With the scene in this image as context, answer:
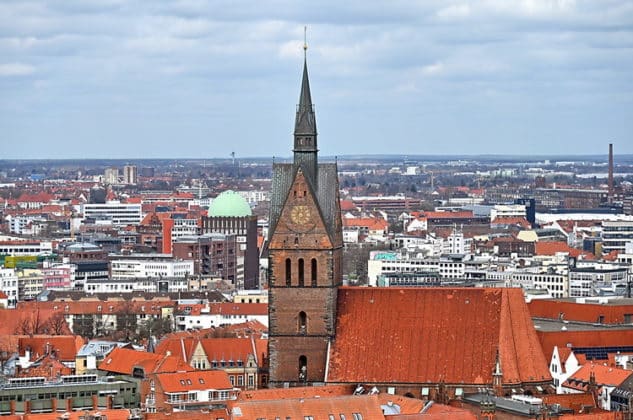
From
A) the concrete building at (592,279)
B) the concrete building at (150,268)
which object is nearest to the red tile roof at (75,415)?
the concrete building at (592,279)

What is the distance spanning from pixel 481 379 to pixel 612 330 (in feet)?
90.0

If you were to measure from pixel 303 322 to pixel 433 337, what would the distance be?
232 inches

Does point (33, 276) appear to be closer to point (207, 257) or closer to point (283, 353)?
point (207, 257)

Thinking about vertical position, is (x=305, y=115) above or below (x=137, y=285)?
above

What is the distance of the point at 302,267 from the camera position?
90.8 metres

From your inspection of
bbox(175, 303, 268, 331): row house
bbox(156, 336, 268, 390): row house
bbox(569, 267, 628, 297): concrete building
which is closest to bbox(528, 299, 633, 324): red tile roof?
bbox(156, 336, 268, 390): row house

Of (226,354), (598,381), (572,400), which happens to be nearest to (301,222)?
(572,400)

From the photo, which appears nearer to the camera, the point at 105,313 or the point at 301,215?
the point at 301,215

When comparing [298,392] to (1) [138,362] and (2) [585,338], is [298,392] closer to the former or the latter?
(1) [138,362]

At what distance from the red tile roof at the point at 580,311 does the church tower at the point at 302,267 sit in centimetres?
3339

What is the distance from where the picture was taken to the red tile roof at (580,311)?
120625mm

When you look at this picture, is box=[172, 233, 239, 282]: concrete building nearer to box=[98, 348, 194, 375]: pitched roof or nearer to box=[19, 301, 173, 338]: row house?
box=[19, 301, 173, 338]: row house

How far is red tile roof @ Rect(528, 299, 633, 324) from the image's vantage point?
12062 cm

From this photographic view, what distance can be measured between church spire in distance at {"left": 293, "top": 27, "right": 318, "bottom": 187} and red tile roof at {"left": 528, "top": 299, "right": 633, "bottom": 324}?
34.4 meters
